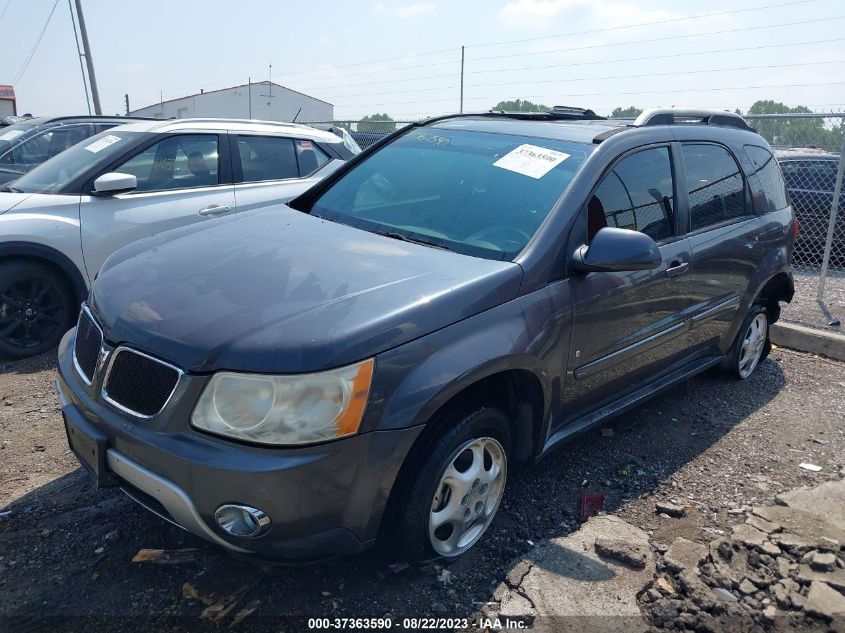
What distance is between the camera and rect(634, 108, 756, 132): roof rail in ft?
12.8

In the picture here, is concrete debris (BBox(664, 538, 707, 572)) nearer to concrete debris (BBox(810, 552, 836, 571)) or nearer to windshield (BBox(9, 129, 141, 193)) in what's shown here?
concrete debris (BBox(810, 552, 836, 571))

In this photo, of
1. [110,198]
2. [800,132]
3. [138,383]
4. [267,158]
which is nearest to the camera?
[138,383]

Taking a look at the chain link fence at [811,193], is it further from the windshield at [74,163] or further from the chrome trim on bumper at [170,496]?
the chrome trim on bumper at [170,496]

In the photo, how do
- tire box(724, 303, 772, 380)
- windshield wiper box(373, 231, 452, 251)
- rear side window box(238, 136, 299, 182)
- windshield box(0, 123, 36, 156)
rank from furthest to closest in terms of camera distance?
windshield box(0, 123, 36, 156) → rear side window box(238, 136, 299, 182) → tire box(724, 303, 772, 380) → windshield wiper box(373, 231, 452, 251)

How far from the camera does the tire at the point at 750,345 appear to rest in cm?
490

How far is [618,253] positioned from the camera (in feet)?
9.84

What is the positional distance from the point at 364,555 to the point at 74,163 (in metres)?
4.36

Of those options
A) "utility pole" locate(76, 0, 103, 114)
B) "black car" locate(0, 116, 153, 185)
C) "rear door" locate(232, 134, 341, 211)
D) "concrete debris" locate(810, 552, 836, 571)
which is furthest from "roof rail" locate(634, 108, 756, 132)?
"utility pole" locate(76, 0, 103, 114)

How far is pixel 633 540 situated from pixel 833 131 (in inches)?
240

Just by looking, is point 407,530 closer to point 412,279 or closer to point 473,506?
point 473,506

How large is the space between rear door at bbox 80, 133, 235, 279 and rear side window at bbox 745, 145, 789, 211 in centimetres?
391

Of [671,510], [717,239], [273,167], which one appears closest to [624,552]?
[671,510]

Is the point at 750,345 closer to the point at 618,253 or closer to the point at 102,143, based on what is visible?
the point at 618,253

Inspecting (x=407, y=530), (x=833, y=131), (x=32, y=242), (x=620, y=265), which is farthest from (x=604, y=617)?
(x=833, y=131)
